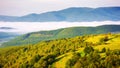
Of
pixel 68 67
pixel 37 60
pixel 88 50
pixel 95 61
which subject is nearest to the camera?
pixel 95 61

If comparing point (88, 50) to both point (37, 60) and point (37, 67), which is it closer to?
point (37, 67)

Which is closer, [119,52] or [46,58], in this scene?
[119,52]

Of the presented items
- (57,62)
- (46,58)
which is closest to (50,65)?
(57,62)

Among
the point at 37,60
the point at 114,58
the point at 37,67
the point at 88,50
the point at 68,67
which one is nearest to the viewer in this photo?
the point at 114,58

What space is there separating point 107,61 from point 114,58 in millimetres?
2832

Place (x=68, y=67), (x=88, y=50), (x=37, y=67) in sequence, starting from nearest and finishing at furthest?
(x=68, y=67), (x=88, y=50), (x=37, y=67)

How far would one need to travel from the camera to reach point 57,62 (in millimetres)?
153375

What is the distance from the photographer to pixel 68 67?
436 ft

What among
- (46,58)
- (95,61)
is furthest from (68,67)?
(46,58)

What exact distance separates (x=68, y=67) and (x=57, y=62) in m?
21.2

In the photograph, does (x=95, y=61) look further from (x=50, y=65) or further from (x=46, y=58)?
(x=46, y=58)

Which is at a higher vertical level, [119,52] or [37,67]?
[119,52]

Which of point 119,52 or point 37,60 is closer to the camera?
point 119,52

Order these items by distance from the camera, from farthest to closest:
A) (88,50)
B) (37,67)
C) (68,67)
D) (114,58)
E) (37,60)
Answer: (37,60) < (37,67) < (88,50) < (68,67) < (114,58)
